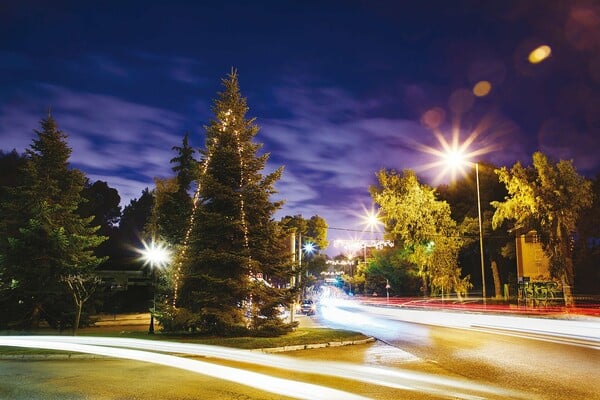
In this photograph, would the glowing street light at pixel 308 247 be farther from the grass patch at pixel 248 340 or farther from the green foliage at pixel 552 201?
the grass patch at pixel 248 340

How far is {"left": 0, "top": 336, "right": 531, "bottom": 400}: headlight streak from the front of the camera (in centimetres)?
956

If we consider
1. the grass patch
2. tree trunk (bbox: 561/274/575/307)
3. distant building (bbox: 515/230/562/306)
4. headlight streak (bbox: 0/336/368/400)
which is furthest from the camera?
distant building (bbox: 515/230/562/306)

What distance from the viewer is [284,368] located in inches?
493

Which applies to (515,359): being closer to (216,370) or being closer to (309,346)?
(309,346)

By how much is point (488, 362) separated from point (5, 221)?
84.3 ft

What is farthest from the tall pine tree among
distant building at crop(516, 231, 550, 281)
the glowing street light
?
the glowing street light

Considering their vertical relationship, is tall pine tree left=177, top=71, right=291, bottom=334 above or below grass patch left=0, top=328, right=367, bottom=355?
above

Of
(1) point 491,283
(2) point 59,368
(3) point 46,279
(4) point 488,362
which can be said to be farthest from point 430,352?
(1) point 491,283

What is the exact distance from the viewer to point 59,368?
12773 millimetres

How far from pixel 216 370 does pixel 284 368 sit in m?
1.68

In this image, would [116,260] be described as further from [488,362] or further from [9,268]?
A: [488,362]

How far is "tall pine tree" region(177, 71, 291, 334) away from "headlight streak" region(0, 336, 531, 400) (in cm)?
294

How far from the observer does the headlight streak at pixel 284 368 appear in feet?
31.4

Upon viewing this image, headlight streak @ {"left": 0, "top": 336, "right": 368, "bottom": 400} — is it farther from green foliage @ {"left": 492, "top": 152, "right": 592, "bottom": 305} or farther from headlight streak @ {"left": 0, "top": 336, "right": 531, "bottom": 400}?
green foliage @ {"left": 492, "top": 152, "right": 592, "bottom": 305}
